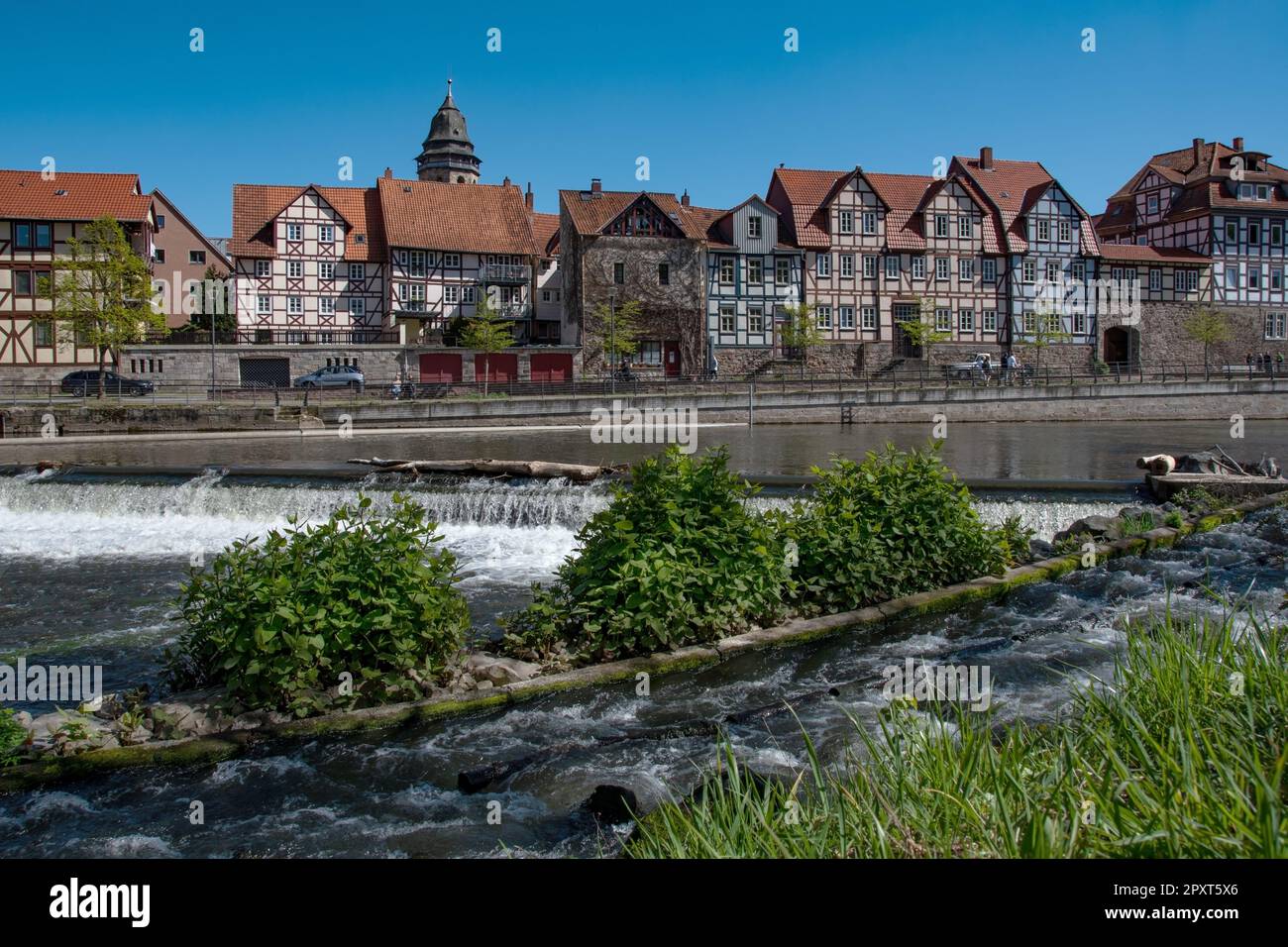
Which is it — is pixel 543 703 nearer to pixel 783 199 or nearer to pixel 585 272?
pixel 585 272

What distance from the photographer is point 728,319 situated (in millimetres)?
68188

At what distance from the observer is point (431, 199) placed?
6919 cm

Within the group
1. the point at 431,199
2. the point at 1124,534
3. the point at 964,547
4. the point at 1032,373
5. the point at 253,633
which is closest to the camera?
the point at 253,633

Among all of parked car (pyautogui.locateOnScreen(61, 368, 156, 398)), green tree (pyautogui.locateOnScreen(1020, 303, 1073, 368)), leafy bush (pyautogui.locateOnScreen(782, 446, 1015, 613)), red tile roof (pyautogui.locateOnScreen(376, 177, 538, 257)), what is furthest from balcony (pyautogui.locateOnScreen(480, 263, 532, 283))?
leafy bush (pyautogui.locateOnScreen(782, 446, 1015, 613))

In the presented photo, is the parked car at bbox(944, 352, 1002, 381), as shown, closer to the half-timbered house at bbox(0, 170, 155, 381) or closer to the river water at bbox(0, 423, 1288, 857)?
the river water at bbox(0, 423, 1288, 857)

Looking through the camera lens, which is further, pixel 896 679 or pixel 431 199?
pixel 431 199

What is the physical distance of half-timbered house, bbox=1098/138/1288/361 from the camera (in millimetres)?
73812

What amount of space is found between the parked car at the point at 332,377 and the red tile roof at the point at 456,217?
1129cm

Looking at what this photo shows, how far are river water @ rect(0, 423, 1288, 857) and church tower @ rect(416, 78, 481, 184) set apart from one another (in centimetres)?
8711

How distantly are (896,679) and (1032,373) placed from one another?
52754 mm

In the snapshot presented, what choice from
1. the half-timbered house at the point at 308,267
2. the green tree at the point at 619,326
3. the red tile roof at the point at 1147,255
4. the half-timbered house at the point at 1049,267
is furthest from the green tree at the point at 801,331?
the half-timbered house at the point at 308,267

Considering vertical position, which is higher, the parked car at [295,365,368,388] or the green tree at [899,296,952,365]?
the green tree at [899,296,952,365]
